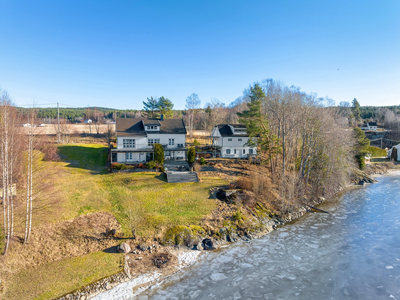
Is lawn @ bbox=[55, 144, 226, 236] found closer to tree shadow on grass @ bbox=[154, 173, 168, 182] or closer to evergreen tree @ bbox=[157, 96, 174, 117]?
tree shadow on grass @ bbox=[154, 173, 168, 182]

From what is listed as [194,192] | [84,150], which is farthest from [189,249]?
[84,150]

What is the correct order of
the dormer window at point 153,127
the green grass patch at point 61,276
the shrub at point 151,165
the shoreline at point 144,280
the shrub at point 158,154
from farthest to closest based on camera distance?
the dormer window at point 153,127
the shrub at point 158,154
the shrub at point 151,165
the shoreline at point 144,280
the green grass patch at point 61,276

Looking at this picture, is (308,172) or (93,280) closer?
(93,280)

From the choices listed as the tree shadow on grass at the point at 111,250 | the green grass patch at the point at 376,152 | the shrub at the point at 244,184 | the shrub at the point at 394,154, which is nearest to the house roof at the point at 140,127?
the shrub at the point at 244,184

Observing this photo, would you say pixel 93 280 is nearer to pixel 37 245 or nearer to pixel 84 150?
pixel 37 245

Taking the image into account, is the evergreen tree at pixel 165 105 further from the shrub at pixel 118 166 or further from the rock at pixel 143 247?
the rock at pixel 143 247

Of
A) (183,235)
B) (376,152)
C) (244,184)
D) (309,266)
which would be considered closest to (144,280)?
(183,235)

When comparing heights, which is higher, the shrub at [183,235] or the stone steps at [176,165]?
the stone steps at [176,165]
